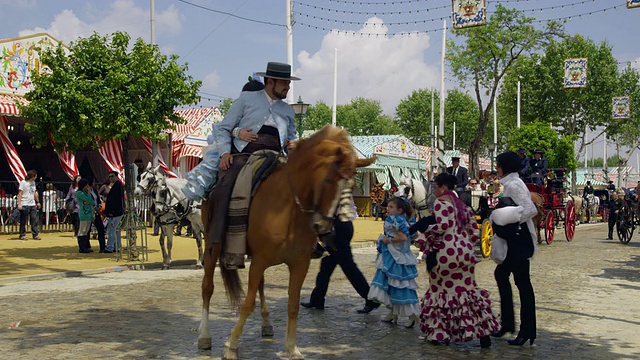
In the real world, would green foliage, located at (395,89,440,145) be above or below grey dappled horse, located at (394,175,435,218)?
above

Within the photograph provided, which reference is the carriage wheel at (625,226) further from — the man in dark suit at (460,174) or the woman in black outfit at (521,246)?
the woman in black outfit at (521,246)

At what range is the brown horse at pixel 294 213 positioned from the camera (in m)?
5.58

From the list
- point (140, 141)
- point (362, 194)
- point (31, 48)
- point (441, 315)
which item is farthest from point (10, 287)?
point (362, 194)

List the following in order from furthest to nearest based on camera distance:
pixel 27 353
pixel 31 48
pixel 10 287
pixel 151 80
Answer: pixel 31 48 → pixel 151 80 → pixel 10 287 → pixel 27 353

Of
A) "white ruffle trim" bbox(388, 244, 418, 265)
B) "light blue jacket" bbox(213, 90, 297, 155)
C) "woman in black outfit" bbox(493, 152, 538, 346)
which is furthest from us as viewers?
"white ruffle trim" bbox(388, 244, 418, 265)

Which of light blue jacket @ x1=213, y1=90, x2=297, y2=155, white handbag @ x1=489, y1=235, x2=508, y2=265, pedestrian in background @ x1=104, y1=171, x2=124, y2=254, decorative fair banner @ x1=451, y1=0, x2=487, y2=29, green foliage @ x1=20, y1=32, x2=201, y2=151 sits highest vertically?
decorative fair banner @ x1=451, y1=0, x2=487, y2=29

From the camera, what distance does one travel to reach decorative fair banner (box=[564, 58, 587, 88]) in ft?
99.3

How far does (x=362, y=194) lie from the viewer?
3934cm

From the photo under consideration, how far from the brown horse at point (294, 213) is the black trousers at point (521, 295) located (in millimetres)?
2363

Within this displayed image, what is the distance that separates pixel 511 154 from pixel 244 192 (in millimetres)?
2966


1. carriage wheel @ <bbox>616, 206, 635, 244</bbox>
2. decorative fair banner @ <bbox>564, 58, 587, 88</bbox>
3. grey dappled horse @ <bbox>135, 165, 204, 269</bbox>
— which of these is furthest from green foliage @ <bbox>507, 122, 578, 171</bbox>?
grey dappled horse @ <bbox>135, 165, 204, 269</bbox>

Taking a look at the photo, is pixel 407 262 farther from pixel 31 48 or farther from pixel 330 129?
pixel 31 48

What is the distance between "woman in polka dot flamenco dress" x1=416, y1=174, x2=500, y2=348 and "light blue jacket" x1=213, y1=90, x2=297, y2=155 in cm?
192

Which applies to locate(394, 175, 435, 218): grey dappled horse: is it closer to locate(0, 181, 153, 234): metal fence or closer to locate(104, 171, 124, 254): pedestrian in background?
locate(104, 171, 124, 254): pedestrian in background
